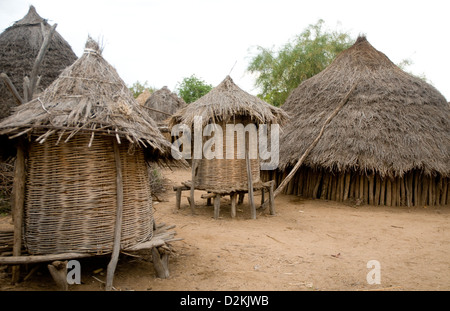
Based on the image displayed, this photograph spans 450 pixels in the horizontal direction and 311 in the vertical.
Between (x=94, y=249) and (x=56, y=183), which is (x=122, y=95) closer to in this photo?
(x=56, y=183)

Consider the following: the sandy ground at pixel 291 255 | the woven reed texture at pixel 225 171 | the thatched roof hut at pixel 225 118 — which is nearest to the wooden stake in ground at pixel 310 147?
the sandy ground at pixel 291 255

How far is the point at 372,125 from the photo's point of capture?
8867 millimetres

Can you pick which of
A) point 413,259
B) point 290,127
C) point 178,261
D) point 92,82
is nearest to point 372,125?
point 290,127

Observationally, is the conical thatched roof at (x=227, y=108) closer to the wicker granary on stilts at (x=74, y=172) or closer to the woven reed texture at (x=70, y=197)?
the wicker granary on stilts at (x=74, y=172)

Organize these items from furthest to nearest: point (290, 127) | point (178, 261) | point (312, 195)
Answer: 1. point (290, 127)
2. point (312, 195)
3. point (178, 261)

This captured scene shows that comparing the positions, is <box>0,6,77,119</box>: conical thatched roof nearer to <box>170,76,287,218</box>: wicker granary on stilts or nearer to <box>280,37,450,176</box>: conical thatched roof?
<box>170,76,287,218</box>: wicker granary on stilts

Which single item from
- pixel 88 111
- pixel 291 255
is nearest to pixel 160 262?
pixel 88 111

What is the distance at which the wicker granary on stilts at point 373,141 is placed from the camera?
27.3 ft

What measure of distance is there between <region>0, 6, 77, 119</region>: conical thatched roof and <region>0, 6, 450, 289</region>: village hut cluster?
0.03 m

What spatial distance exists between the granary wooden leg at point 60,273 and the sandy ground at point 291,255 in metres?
0.18

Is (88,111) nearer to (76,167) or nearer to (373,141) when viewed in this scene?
(76,167)

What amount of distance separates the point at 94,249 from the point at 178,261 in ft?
4.14

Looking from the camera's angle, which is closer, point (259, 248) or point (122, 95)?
point (122, 95)
